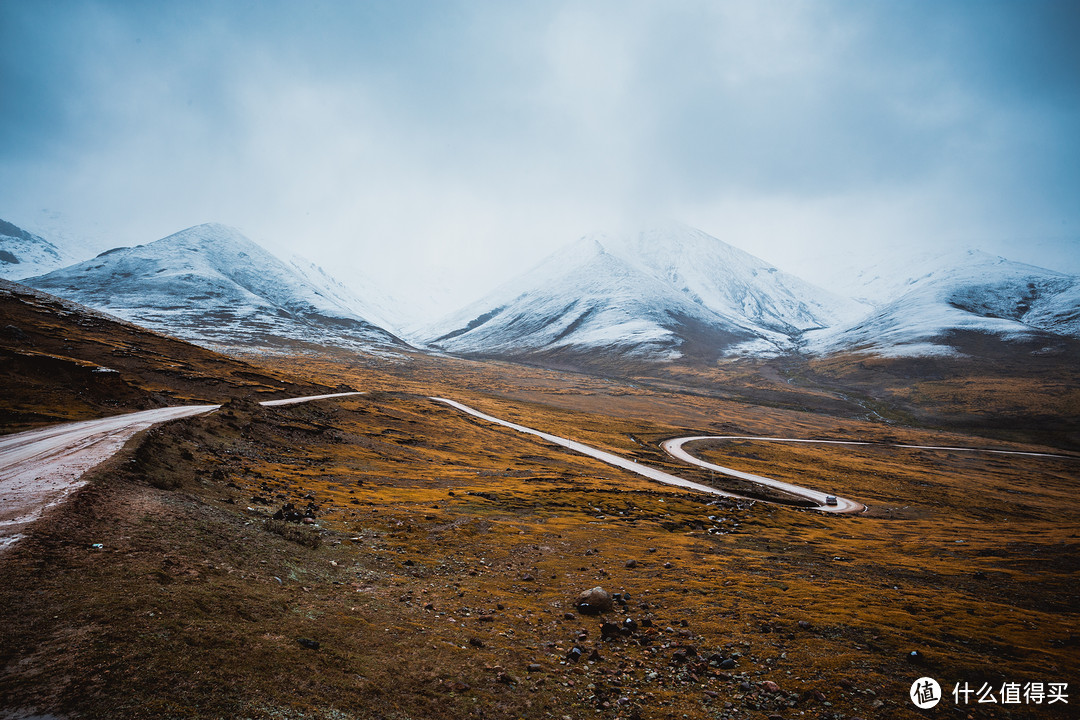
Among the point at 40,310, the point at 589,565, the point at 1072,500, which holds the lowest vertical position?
the point at 1072,500

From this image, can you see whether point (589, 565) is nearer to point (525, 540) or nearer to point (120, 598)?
point (525, 540)

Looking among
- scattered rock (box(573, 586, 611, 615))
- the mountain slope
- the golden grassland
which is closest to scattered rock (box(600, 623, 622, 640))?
the golden grassland

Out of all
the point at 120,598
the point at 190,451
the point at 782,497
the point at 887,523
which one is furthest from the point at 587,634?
the point at 782,497

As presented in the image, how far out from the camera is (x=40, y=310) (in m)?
79.6

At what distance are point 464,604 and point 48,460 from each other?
72.2 ft

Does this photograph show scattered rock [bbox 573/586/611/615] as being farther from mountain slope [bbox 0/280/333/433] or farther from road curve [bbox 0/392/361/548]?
mountain slope [bbox 0/280/333/433]

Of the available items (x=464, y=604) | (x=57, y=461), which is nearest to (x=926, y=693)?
(x=464, y=604)

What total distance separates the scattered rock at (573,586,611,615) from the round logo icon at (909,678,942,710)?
9.66 metres

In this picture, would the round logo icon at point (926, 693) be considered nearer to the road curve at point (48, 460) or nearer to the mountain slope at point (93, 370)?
the road curve at point (48, 460)

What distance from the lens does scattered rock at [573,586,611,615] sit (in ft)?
59.3

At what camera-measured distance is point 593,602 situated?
1819cm

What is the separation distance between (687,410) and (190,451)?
154651 millimetres

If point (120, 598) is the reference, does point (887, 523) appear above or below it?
below

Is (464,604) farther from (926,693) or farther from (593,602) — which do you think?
(926,693)
